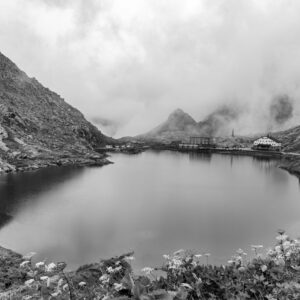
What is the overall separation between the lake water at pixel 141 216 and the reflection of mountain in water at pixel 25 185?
7.2 inches

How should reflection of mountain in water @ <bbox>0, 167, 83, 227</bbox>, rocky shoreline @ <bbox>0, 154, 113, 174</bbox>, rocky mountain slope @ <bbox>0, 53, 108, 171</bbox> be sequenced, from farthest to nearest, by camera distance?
rocky mountain slope @ <bbox>0, 53, 108, 171</bbox>, rocky shoreline @ <bbox>0, 154, 113, 174</bbox>, reflection of mountain in water @ <bbox>0, 167, 83, 227</bbox>

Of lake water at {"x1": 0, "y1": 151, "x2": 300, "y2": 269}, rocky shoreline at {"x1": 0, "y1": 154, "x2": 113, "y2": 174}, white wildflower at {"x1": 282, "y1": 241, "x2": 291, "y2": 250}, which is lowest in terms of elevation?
lake water at {"x1": 0, "y1": 151, "x2": 300, "y2": 269}

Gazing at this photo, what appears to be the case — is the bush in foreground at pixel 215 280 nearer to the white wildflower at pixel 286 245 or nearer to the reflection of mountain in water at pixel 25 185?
the white wildflower at pixel 286 245

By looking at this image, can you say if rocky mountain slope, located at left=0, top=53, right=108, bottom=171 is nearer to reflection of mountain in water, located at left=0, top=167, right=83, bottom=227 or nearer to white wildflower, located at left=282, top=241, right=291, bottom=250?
reflection of mountain in water, located at left=0, top=167, right=83, bottom=227

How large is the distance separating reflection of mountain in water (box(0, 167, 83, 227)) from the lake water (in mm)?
183

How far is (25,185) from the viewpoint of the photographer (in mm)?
Result: 78938

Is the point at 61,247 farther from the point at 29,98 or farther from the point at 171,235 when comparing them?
the point at 29,98

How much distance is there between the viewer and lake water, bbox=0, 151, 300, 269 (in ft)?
121

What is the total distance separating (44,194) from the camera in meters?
69.2

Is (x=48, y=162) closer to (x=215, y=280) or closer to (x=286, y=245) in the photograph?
(x=215, y=280)

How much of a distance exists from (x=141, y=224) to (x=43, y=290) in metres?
37.1

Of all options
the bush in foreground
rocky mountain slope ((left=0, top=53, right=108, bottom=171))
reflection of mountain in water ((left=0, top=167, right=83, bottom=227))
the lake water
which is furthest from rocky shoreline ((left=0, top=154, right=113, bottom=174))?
the bush in foreground

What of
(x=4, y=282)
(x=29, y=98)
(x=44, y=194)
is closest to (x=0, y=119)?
(x=29, y=98)

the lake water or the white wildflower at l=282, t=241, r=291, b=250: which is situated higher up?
the white wildflower at l=282, t=241, r=291, b=250
